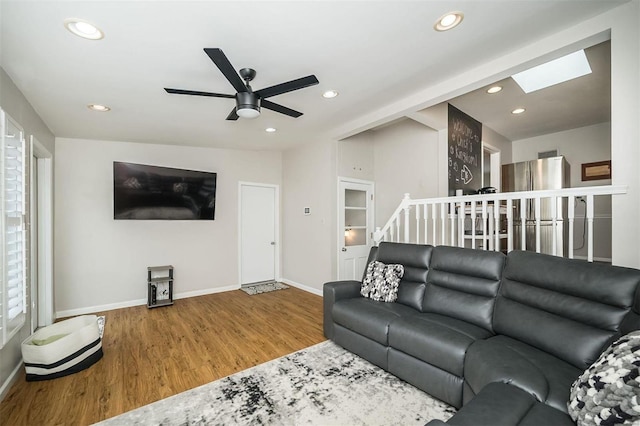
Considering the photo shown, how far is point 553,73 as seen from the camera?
11.2ft

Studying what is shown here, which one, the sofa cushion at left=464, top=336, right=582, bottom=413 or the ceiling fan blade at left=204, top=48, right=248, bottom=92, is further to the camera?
the ceiling fan blade at left=204, top=48, right=248, bottom=92

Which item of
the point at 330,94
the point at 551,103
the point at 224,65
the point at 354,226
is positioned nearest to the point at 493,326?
the point at 330,94

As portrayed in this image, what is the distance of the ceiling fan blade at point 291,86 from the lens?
218 centimetres

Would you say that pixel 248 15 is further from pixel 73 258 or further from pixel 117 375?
pixel 73 258

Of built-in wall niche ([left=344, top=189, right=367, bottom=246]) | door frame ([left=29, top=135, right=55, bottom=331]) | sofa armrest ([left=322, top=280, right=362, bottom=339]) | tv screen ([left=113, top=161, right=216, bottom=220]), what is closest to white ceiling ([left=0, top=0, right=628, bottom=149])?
door frame ([left=29, top=135, right=55, bottom=331])

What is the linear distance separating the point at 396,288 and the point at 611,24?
2595 mm

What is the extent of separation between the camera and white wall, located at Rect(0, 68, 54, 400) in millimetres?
2275

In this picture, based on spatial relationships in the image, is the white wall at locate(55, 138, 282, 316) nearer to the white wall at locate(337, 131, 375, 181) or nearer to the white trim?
the white trim

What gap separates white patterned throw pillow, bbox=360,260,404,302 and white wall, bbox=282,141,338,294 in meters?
1.53

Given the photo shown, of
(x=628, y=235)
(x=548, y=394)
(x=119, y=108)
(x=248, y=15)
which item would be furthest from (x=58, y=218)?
(x=628, y=235)

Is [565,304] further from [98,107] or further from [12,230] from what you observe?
[98,107]

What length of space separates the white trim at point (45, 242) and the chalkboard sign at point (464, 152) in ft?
17.8

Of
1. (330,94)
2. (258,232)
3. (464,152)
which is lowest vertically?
(258,232)

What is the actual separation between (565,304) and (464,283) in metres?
0.74
